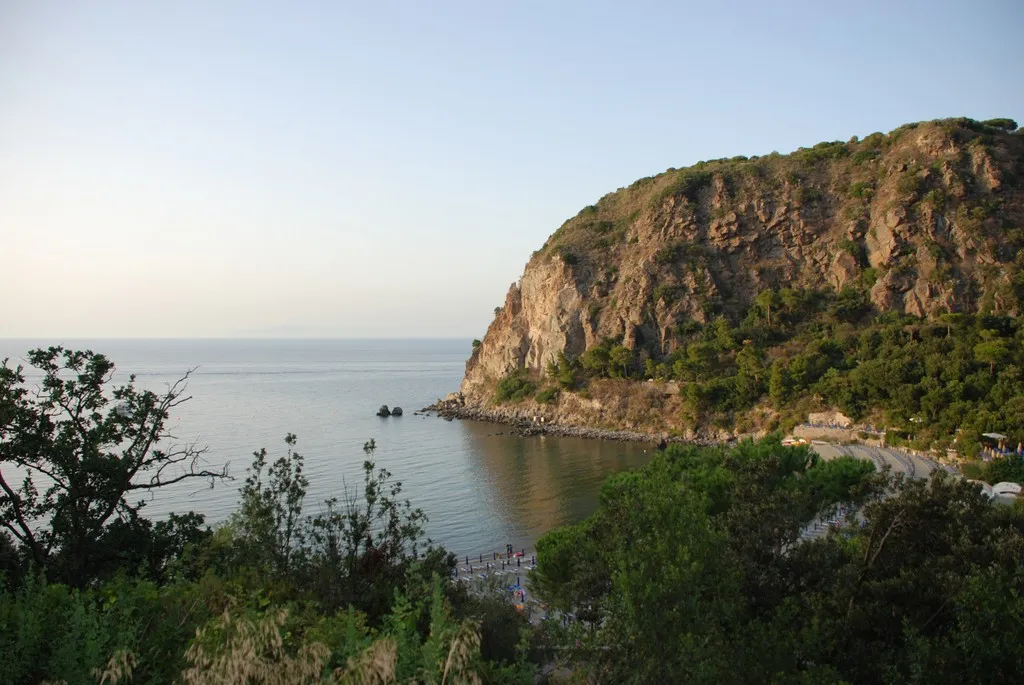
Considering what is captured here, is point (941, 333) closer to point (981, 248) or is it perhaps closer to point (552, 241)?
point (981, 248)

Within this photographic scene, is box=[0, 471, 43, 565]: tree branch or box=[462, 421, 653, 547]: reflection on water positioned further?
box=[462, 421, 653, 547]: reflection on water

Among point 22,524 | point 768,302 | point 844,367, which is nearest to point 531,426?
point 768,302

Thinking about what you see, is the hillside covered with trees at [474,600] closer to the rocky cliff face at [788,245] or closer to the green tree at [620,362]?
the green tree at [620,362]

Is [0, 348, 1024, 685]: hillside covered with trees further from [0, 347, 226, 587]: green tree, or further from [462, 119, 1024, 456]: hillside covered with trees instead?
[462, 119, 1024, 456]: hillside covered with trees

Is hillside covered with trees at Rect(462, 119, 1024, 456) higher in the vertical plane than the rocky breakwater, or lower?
higher

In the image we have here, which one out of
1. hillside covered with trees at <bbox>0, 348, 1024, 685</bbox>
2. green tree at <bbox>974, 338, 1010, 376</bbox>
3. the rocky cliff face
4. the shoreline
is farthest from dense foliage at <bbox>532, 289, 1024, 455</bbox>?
hillside covered with trees at <bbox>0, 348, 1024, 685</bbox>

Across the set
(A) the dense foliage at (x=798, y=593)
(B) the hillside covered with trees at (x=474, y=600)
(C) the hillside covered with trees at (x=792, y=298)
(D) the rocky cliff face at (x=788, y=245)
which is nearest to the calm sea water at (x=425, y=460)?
(C) the hillside covered with trees at (x=792, y=298)

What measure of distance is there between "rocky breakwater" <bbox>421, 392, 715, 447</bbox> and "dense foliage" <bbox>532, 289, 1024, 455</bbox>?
13.4 ft

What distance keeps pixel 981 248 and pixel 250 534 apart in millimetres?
67731

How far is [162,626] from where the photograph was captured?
6.89m

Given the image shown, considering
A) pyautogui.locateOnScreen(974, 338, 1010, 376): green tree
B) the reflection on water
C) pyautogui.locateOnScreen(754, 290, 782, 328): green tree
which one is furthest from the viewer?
pyautogui.locateOnScreen(754, 290, 782, 328): green tree

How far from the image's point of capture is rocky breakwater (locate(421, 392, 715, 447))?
58594 millimetres

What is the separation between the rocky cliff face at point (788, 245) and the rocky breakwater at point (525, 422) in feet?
10.7

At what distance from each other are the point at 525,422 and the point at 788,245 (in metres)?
32.0
